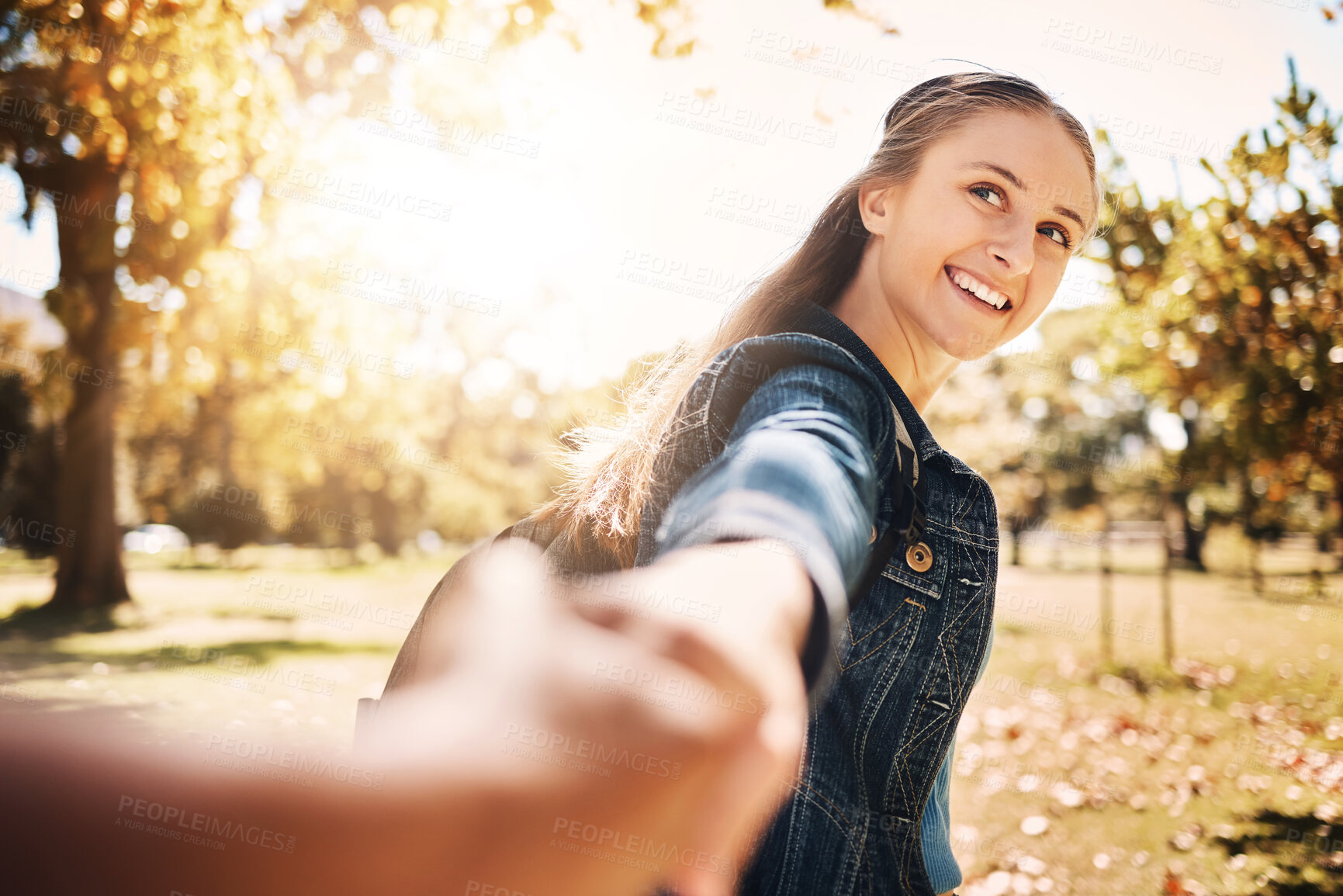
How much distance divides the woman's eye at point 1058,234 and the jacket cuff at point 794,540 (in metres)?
1.31

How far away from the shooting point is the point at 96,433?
1180 cm

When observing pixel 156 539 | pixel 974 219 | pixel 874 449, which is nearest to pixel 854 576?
pixel 874 449

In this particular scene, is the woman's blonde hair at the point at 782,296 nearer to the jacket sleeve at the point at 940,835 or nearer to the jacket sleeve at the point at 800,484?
the jacket sleeve at the point at 800,484

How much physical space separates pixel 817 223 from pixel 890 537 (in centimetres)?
99

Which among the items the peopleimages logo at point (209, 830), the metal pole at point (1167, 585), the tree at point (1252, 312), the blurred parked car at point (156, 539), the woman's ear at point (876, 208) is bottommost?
the blurred parked car at point (156, 539)

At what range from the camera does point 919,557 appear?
4.02 feet

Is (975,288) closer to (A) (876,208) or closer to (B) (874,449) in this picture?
(A) (876,208)

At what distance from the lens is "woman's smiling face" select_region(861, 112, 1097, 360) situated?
1.57m

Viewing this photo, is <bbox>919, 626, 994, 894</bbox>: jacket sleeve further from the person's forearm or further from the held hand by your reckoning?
the person's forearm

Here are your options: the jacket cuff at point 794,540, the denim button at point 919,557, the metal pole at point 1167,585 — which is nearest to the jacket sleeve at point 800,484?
the jacket cuff at point 794,540

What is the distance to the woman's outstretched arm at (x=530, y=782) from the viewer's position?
1.57ft

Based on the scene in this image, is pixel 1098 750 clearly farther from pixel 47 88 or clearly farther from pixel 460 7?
pixel 47 88

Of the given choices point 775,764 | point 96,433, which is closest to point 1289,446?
point 775,764

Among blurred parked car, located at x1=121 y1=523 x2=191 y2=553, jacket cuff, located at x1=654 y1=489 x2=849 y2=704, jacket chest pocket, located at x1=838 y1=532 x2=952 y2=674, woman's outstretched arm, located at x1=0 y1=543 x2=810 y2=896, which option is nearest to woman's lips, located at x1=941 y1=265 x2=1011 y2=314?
jacket chest pocket, located at x1=838 y1=532 x2=952 y2=674
